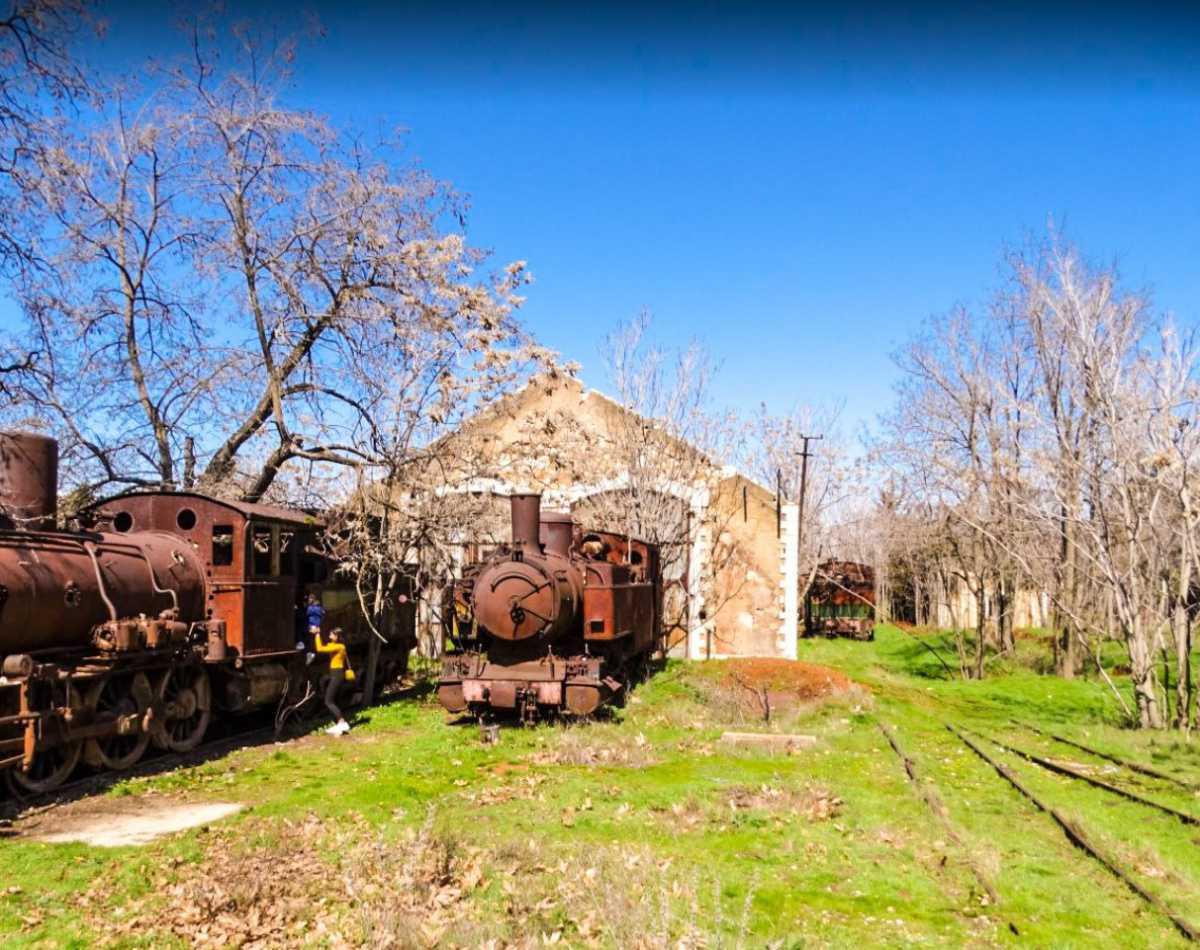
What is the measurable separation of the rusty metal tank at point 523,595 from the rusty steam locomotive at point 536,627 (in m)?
0.01

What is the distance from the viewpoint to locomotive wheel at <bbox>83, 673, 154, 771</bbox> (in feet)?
36.2

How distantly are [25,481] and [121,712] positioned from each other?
109 inches

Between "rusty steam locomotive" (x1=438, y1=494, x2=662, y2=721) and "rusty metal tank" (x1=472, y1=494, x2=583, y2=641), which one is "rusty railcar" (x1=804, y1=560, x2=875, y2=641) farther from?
"rusty metal tank" (x1=472, y1=494, x2=583, y2=641)

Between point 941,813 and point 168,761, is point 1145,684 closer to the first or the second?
point 941,813

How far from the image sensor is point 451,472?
17.0 metres

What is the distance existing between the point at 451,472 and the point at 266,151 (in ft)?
22.5

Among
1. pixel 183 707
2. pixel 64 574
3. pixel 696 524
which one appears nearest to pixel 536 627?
pixel 183 707

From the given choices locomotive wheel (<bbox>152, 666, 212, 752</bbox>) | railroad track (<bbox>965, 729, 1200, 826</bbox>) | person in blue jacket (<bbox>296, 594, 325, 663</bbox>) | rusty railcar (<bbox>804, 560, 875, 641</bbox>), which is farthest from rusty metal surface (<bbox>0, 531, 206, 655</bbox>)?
rusty railcar (<bbox>804, 560, 875, 641</bbox>)

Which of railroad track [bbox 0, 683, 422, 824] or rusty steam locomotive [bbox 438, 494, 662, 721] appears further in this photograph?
rusty steam locomotive [bbox 438, 494, 662, 721]

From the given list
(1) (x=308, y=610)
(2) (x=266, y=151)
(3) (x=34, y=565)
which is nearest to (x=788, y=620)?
(1) (x=308, y=610)

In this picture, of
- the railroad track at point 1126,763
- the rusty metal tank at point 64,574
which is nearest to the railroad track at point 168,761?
the rusty metal tank at point 64,574

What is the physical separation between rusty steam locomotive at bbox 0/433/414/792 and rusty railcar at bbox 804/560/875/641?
2764 centimetres

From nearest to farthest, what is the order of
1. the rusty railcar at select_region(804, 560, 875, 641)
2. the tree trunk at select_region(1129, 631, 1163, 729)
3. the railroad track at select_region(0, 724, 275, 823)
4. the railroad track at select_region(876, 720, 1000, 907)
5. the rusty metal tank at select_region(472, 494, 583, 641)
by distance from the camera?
1. the railroad track at select_region(876, 720, 1000, 907)
2. the railroad track at select_region(0, 724, 275, 823)
3. the rusty metal tank at select_region(472, 494, 583, 641)
4. the tree trunk at select_region(1129, 631, 1163, 729)
5. the rusty railcar at select_region(804, 560, 875, 641)

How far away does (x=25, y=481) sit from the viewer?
36.5ft
